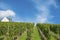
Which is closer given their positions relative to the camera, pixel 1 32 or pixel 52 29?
pixel 1 32

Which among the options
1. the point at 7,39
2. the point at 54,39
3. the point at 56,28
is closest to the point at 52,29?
the point at 56,28

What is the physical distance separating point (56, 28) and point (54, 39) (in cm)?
835

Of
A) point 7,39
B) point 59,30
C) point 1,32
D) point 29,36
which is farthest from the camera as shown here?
point 59,30

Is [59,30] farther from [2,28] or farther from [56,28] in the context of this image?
[2,28]

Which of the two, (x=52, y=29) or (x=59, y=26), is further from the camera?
(x=52, y=29)

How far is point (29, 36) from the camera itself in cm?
3547

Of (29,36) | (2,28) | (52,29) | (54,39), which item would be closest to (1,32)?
(2,28)

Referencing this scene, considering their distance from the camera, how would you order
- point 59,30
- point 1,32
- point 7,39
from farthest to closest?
1. point 59,30
2. point 1,32
3. point 7,39

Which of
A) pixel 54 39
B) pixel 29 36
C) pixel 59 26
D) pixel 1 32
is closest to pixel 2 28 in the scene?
pixel 1 32

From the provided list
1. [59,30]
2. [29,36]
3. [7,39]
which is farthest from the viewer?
[59,30]

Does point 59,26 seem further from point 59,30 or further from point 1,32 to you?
point 1,32

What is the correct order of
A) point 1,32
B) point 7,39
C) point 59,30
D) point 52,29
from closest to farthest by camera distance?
point 7,39 < point 1,32 < point 59,30 < point 52,29

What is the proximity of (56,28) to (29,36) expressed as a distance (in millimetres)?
10672

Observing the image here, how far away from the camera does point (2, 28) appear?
124 ft
